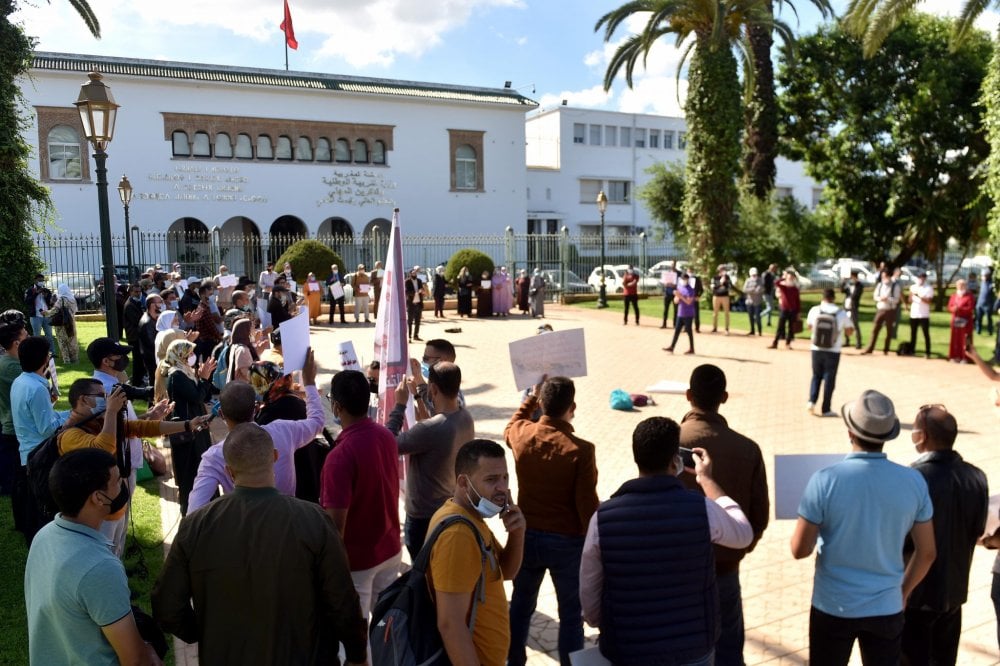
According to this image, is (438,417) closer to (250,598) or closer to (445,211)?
(250,598)

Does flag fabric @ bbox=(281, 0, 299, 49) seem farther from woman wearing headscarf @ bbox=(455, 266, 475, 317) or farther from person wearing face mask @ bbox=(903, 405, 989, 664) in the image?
person wearing face mask @ bbox=(903, 405, 989, 664)

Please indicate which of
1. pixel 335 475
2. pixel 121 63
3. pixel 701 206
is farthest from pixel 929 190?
pixel 121 63

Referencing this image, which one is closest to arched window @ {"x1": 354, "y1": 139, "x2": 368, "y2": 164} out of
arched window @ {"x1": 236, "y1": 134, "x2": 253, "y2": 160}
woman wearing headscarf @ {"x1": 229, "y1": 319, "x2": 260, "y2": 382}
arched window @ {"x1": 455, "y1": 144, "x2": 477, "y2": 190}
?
arched window @ {"x1": 455, "y1": 144, "x2": 477, "y2": 190}

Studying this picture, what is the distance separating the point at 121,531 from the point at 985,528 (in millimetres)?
4925

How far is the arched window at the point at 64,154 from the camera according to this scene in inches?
→ 1339

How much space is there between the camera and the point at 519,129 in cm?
4334

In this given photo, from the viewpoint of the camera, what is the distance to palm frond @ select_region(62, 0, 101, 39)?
1695cm

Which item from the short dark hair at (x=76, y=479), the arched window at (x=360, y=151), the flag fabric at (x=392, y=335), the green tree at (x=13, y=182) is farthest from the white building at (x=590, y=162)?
the short dark hair at (x=76, y=479)

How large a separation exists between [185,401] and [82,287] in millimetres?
22834

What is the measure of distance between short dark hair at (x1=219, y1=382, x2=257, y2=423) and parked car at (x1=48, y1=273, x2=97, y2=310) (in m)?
23.3

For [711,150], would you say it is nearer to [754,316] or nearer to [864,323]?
[864,323]

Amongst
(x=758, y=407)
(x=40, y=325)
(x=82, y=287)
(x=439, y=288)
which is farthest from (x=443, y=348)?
(x=82, y=287)

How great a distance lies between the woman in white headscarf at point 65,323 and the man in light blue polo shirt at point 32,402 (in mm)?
10043

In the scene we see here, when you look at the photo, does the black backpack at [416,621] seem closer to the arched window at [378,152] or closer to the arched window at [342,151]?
the arched window at [342,151]
